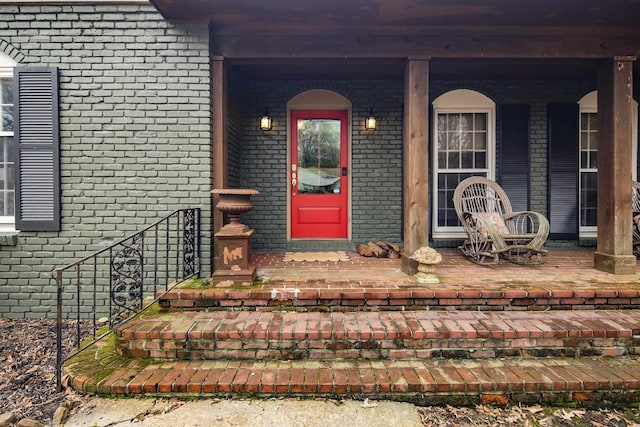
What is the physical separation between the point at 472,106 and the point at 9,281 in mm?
5873

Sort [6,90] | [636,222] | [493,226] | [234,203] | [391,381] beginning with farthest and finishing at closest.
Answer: [636,222]
[493,226]
[6,90]
[234,203]
[391,381]

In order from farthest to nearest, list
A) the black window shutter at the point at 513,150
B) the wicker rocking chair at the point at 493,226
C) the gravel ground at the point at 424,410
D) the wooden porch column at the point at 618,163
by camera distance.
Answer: the black window shutter at the point at 513,150
the wicker rocking chair at the point at 493,226
the wooden porch column at the point at 618,163
the gravel ground at the point at 424,410

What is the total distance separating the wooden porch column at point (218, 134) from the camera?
3.50 metres

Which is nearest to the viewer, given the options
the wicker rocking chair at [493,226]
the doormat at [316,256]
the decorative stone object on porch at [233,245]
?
the decorative stone object on porch at [233,245]

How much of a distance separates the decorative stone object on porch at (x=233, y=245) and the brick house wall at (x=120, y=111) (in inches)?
17.7

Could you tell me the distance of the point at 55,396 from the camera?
7.20 feet

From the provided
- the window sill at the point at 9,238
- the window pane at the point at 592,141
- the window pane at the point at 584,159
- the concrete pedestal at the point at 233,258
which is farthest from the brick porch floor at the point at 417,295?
the window pane at the point at 592,141

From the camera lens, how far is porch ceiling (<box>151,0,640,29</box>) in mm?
3115

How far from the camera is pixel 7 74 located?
3.59 m

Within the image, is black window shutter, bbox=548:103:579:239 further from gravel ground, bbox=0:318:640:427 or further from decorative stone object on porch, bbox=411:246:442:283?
gravel ground, bbox=0:318:640:427

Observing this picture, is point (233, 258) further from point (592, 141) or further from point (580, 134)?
point (592, 141)

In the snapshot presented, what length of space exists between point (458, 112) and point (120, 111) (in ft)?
13.8

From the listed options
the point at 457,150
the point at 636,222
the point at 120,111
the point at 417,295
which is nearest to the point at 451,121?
the point at 457,150

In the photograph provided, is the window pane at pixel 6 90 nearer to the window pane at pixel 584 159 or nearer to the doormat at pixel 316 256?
the doormat at pixel 316 256
